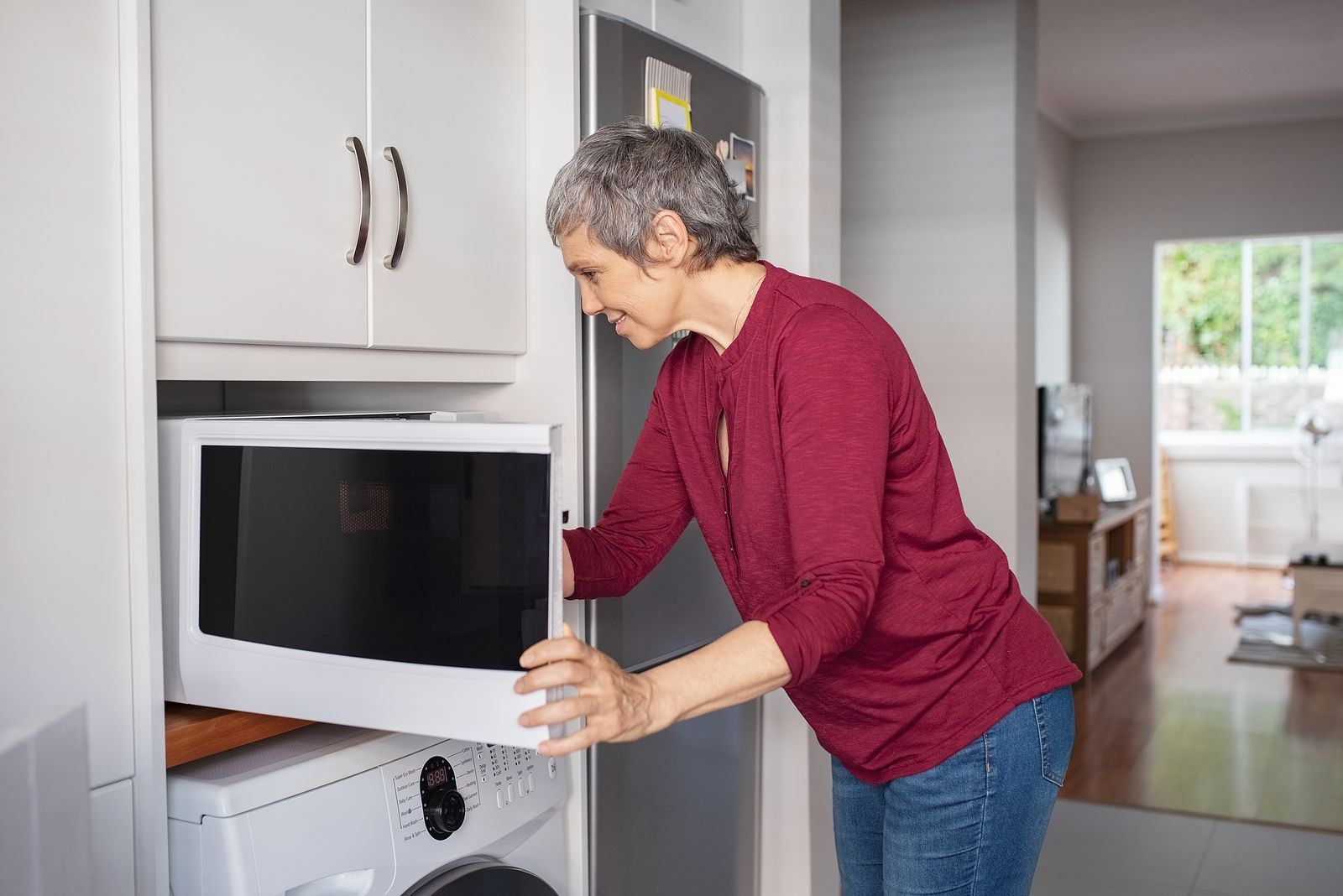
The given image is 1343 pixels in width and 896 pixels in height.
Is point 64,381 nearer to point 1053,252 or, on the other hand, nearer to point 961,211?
point 961,211

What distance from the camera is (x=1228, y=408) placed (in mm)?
8094

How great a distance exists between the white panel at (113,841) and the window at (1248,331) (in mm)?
7767

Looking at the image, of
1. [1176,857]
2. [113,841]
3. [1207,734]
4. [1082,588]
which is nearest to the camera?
[113,841]

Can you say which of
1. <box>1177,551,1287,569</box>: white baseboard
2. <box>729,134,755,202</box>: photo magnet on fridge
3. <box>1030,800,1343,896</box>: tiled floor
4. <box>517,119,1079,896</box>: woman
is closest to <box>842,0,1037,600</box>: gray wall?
<box>1030,800,1343,896</box>: tiled floor

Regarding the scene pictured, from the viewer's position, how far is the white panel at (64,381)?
1106 mm

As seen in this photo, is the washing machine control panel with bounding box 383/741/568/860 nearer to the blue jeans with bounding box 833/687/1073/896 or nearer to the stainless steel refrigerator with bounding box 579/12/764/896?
the stainless steel refrigerator with bounding box 579/12/764/896

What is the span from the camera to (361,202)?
148 centimetres

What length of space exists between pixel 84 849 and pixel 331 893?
51 centimetres

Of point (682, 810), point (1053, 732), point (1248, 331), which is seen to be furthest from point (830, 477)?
point (1248, 331)

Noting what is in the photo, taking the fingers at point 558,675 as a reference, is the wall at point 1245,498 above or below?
below

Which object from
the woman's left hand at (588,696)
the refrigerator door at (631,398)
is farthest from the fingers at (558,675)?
the refrigerator door at (631,398)

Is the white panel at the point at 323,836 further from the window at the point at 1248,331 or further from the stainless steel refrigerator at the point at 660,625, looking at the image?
the window at the point at 1248,331

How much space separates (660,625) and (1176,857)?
2.01 m

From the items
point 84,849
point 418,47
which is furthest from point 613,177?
point 84,849
